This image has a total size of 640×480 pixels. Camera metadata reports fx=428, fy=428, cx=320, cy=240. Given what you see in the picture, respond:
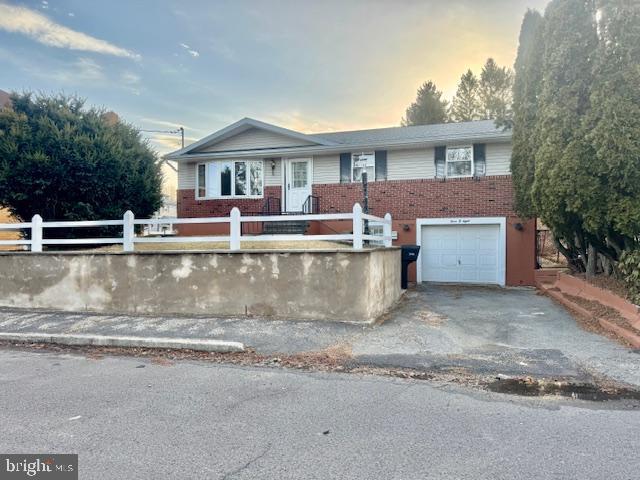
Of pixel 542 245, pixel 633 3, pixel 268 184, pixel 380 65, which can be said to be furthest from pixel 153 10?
pixel 542 245

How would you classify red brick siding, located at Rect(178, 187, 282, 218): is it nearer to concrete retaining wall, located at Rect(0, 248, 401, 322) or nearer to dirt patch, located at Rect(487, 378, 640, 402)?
concrete retaining wall, located at Rect(0, 248, 401, 322)

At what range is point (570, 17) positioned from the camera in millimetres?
8930

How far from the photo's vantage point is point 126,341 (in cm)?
703

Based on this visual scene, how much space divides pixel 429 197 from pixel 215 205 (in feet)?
27.5

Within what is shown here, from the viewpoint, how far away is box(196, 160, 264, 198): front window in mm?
17000

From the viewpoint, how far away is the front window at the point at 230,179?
55.8 ft

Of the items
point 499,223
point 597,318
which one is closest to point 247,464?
point 597,318

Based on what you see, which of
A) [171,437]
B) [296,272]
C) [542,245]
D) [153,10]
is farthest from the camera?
[542,245]

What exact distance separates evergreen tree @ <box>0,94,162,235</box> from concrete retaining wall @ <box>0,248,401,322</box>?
2765mm

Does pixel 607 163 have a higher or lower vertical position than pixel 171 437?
higher

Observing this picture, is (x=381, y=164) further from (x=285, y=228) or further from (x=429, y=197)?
(x=285, y=228)

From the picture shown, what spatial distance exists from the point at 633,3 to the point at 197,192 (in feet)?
48.2

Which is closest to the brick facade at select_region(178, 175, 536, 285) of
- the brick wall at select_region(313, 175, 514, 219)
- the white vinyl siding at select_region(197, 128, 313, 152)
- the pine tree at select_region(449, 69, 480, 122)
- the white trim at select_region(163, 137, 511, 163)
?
the brick wall at select_region(313, 175, 514, 219)

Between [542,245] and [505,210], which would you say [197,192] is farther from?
[542,245]
